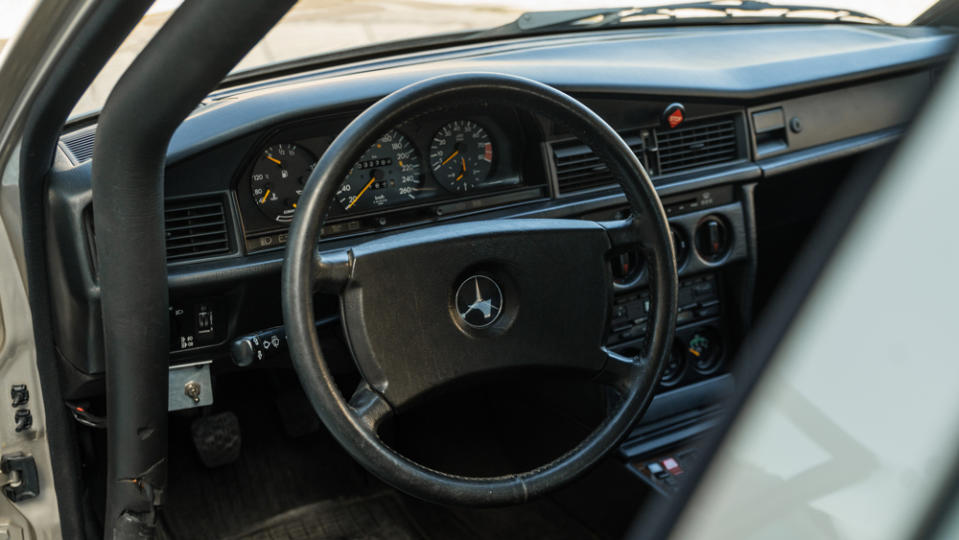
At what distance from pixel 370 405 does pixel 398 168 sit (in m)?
0.78

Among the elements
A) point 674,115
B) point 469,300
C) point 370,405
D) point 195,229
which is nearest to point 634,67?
point 674,115

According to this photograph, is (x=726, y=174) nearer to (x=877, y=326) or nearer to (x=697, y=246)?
(x=697, y=246)

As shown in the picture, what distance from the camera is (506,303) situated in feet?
5.69

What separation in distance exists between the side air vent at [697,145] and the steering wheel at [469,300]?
2.57 feet

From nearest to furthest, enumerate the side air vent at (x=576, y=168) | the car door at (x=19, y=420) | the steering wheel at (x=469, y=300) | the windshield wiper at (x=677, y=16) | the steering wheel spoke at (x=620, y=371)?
the steering wheel at (x=469, y=300) → the steering wheel spoke at (x=620, y=371) → the car door at (x=19, y=420) → the side air vent at (x=576, y=168) → the windshield wiper at (x=677, y=16)

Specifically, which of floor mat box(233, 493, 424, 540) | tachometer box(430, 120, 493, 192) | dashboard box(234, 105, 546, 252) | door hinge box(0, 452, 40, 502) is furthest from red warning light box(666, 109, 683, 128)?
door hinge box(0, 452, 40, 502)

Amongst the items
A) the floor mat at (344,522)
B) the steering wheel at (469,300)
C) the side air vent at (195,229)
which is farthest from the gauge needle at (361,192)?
the floor mat at (344,522)

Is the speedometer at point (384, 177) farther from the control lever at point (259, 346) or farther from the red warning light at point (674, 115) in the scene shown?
the red warning light at point (674, 115)

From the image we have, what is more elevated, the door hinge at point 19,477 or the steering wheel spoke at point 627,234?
the steering wheel spoke at point 627,234

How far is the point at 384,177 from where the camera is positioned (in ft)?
7.28

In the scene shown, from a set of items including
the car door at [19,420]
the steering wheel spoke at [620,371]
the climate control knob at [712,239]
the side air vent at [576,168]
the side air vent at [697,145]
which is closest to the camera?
the steering wheel spoke at [620,371]

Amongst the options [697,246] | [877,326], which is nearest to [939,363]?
[877,326]

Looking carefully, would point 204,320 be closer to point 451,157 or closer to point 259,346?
point 259,346

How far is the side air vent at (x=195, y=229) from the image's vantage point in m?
2.04
